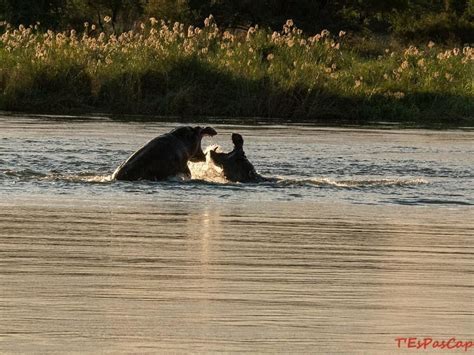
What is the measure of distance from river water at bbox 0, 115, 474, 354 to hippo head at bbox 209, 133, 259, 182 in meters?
0.25

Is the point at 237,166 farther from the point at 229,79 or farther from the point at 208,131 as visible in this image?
the point at 229,79

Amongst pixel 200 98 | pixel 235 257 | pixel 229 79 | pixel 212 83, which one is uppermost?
pixel 229 79

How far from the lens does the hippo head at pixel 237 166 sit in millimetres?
16359

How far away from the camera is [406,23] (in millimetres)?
62781

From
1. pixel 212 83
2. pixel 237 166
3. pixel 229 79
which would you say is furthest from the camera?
pixel 212 83

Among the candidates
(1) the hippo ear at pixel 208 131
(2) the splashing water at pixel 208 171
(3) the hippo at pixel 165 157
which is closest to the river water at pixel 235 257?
(3) the hippo at pixel 165 157

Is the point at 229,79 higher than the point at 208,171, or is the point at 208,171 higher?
the point at 229,79

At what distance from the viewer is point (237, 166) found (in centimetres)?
1638

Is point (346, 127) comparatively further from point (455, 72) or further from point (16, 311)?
point (16, 311)

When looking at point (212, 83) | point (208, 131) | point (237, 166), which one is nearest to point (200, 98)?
point (212, 83)

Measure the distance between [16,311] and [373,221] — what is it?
5.76 m

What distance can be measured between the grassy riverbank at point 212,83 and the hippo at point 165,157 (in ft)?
50.3

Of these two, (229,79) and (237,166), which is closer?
(237,166)

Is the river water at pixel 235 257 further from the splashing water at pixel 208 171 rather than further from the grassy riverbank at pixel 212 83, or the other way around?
the grassy riverbank at pixel 212 83
